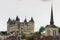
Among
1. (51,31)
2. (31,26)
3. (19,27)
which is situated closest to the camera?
(51,31)

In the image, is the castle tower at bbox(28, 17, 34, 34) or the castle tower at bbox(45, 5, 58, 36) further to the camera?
the castle tower at bbox(28, 17, 34, 34)

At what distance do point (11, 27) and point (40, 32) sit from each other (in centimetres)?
130

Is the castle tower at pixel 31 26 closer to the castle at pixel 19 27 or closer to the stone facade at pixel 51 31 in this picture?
the castle at pixel 19 27

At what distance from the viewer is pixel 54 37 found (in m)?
9.35

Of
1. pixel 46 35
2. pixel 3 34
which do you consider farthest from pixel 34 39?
pixel 3 34

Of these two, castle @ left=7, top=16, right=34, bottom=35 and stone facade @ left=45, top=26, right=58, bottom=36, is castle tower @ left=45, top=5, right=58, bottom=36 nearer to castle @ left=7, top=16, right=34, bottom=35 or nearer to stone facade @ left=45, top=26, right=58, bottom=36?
stone facade @ left=45, top=26, right=58, bottom=36

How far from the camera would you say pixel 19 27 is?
10922 millimetres

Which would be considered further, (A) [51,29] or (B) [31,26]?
(B) [31,26]

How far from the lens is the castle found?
1054cm

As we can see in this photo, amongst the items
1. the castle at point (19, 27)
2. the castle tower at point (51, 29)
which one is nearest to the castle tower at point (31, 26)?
the castle at point (19, 27)

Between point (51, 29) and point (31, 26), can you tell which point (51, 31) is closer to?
point (51, 29)

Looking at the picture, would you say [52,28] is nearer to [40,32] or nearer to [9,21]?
[40,32]

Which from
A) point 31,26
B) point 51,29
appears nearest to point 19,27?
point 31,26

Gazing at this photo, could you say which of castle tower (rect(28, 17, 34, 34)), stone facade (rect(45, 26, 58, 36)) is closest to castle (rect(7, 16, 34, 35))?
castle tower (rect(28, 17, 34, 34))
